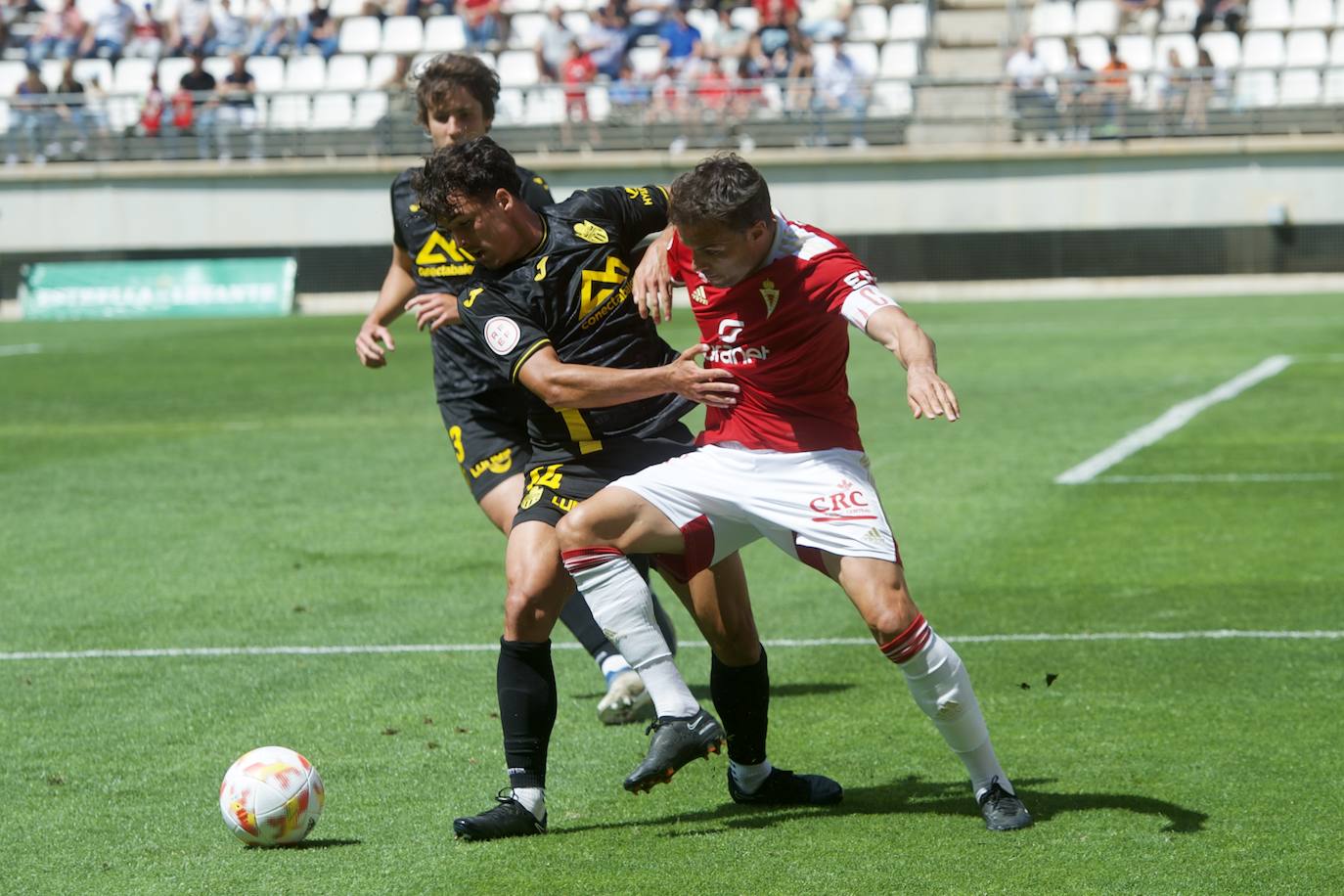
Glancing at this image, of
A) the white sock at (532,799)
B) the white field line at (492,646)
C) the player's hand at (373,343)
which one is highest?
the player's hand at (373,343)

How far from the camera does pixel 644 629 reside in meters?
4.76

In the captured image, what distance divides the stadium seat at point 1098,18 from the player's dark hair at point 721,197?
26.2 metres

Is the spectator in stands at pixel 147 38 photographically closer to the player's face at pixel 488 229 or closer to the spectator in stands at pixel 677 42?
the spectator in stands at pixel 677 42

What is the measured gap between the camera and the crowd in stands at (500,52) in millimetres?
27500

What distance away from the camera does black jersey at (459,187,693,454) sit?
4938 millimetres

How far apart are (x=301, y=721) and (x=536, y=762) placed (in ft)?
4.87

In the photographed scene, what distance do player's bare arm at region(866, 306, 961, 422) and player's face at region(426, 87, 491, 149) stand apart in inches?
82.3

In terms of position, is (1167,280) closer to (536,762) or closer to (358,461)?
(358,461)

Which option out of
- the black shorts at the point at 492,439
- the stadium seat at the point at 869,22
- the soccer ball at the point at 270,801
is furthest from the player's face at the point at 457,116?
the stadium seat at the point at 869,22

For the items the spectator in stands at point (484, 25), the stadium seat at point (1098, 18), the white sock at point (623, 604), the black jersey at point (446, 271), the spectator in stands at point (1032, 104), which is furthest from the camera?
the spectator in stands at point (484, 25)

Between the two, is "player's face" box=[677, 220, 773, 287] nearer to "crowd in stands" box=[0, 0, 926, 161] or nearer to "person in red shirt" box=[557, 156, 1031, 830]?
"person in red shirt" box=[557, 156, 1031, 830]

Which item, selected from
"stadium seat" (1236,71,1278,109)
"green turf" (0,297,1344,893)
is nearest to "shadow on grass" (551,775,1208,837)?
"green turf" (0,297,1344,893)

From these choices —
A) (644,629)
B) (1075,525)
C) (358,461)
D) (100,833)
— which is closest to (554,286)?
(644,629)

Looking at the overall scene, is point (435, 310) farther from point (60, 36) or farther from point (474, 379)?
point (60, 36)
